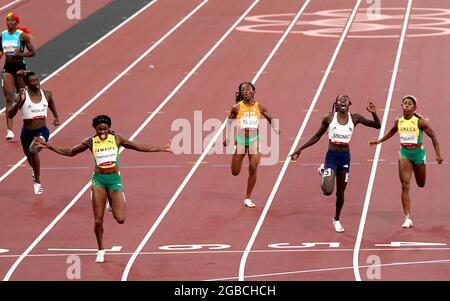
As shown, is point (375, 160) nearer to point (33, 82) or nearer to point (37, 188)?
point (37, 188)

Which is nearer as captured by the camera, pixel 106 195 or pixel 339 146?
pixel 106 195

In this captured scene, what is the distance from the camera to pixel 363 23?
33.9 metres

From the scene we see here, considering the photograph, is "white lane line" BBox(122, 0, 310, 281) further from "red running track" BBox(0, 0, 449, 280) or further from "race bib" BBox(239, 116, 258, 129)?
"race bib" BBox(239, 116, 258, 129)

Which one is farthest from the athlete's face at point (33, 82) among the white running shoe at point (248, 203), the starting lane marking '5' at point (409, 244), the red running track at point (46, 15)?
the red running track at point (46, 15)

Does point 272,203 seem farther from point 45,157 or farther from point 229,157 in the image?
point 45,157

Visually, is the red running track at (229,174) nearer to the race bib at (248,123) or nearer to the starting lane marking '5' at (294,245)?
the starting lane marking '5' at (294,245)

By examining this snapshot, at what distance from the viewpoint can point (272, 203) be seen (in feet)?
68.3

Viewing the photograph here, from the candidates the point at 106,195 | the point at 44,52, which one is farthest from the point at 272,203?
the point at 44,52

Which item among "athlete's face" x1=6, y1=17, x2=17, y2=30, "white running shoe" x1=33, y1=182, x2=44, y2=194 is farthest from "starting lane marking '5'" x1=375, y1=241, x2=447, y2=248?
"athlete's face" x1=6, y1=17, x2=17, y2=30

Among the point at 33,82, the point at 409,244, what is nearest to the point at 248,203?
the point at 409,244

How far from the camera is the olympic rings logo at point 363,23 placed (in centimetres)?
3284

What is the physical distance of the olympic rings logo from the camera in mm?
32844
